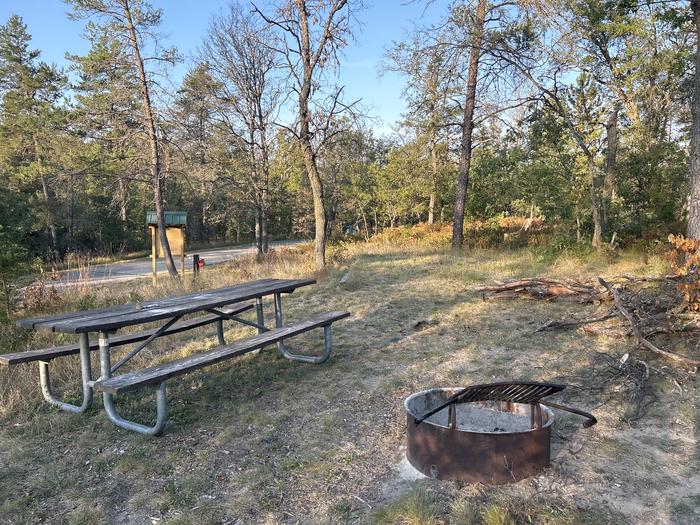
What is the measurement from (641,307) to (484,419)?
8.94 ft

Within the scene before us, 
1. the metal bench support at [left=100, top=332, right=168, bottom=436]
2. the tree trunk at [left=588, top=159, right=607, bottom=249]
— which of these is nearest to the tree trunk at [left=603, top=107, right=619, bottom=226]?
the tree trunk at [left=588, top=159, right=607, bottom=249]

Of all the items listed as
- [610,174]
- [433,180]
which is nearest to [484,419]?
[610,174]

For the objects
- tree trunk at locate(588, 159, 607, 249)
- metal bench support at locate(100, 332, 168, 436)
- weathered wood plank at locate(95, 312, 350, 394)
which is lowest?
metal bench support at locate(100, 332, 168, 436)

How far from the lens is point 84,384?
→ 3.46 meters

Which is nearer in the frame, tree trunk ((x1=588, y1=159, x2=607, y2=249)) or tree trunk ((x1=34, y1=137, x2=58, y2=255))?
tree trunk ((x1=588, y1=159, x2=607, y2=249))

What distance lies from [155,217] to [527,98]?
411 inches

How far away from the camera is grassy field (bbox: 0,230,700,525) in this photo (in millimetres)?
2311

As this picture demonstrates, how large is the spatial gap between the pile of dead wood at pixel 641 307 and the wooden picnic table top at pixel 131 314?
3350 millimetres

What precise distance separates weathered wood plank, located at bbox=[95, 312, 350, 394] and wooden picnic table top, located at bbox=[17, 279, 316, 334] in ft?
1.11

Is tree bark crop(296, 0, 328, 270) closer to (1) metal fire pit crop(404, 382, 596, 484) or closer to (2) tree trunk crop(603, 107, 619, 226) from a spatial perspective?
(2) tree trunk crop(603, 107, 619, 226)

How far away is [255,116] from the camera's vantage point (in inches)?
717

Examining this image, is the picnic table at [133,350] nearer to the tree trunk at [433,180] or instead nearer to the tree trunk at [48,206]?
the tree trunk at [433,180]

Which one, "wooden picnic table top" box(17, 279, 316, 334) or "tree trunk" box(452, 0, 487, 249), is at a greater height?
"tree trunk" box(452, 0, 487, 249)

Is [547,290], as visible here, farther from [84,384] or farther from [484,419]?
[84,384]
